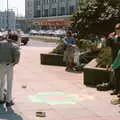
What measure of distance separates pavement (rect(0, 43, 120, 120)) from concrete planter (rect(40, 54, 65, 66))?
3.71 m

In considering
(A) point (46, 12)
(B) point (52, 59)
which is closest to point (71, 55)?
(B) point (52, 59)

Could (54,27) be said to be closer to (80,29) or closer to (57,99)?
(80,29)

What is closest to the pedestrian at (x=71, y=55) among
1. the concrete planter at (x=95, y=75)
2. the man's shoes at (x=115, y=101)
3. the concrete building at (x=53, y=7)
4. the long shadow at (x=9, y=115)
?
the concrete planter at (x=95, y=75)

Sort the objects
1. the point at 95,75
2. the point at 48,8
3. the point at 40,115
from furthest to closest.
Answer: the point at 48,8
the point at 95,75
the point at 40,115

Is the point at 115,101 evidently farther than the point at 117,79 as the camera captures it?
No

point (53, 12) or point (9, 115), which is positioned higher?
point (9, 115)

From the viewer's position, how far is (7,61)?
9938 mm

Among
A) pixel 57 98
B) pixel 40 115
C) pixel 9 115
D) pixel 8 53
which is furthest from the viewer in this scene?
pixel 57 98

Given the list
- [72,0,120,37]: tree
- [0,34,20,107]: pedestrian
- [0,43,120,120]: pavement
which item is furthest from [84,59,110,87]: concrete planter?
[72,0,120,37]: tree

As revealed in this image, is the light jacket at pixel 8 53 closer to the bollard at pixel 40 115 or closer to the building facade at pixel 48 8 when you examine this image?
the bollard at pixel 40 115

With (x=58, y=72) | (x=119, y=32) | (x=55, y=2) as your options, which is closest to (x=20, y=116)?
(x=119, y=32)

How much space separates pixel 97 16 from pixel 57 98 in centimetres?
1008

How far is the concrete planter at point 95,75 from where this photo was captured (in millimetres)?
13219

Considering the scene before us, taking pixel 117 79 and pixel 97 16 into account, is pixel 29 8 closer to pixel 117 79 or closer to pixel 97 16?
pixel 97 16
